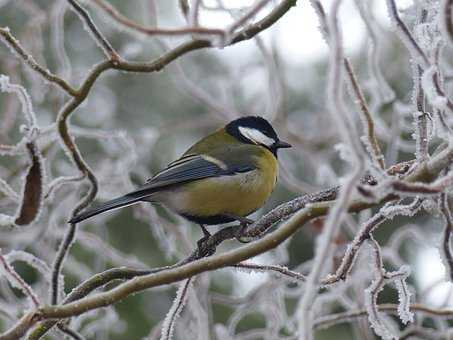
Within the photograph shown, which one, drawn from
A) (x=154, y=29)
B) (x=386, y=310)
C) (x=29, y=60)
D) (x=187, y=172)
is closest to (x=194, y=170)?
(x=187, y=172)

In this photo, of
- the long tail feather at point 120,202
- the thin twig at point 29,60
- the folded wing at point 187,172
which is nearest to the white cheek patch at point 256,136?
the folded wing at point 187,172

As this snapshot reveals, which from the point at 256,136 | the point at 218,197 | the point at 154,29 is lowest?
the point at 154,29

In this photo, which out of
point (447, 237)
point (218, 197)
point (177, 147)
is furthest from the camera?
point (177, 147)

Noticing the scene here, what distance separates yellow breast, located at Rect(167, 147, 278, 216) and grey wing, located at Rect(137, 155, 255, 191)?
0.09 feet

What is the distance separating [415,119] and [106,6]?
0.55m

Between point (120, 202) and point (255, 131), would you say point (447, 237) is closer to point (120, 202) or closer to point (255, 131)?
point (120, 202)

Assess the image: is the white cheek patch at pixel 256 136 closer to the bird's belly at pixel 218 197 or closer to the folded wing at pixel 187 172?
the folded wing at pixel 187 172

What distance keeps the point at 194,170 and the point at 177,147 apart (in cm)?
262

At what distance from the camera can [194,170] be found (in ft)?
9.80

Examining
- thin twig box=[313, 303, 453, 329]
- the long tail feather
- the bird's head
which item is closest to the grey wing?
the long tail feather

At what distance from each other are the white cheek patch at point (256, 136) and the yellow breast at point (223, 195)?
16.9 inches

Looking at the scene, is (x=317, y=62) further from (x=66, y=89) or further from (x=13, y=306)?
(x=66, y=89)

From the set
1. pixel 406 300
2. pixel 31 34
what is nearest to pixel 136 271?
pixel 406 300

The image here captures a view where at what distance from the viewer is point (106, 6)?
1221mm
